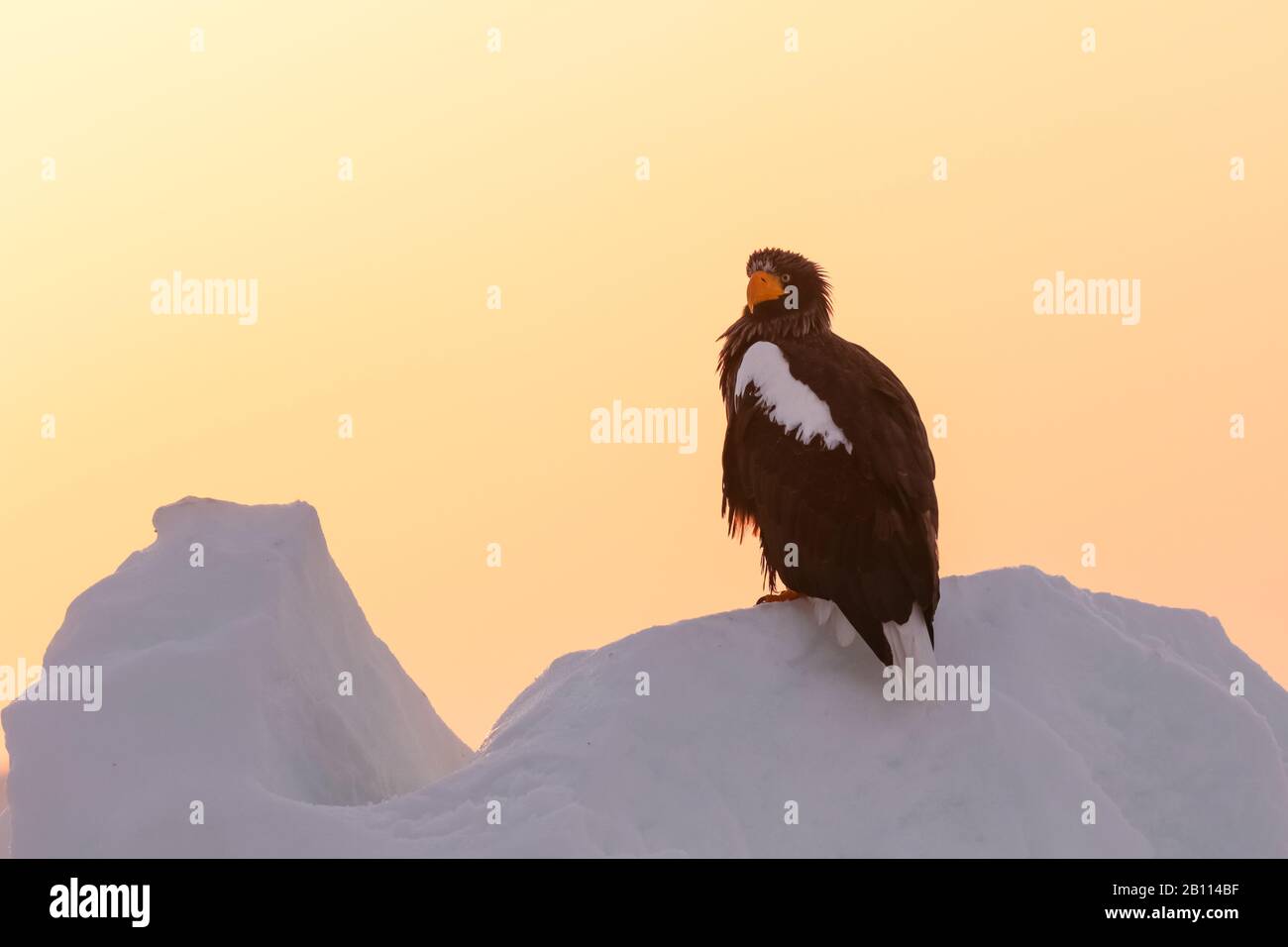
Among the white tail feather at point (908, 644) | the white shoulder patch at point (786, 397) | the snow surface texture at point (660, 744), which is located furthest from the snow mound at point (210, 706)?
the white tail feather at point (908, 644)

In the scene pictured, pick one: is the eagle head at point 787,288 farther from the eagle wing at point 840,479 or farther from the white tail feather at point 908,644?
the white tail feather at point 908,644

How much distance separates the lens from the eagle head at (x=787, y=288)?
44.2 ft

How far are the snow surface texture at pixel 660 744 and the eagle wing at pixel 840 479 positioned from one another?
0.51m

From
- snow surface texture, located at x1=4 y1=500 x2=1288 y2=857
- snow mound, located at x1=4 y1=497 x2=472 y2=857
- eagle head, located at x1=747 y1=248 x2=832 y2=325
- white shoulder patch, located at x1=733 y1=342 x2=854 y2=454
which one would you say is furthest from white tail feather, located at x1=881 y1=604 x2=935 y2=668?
snow mound, located at x1=4 y1=497 x2=472 y2=857

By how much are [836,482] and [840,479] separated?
0.04 metres

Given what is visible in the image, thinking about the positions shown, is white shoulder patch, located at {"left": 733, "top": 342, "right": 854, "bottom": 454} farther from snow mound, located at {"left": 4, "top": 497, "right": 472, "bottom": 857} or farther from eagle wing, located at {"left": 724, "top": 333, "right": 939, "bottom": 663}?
snow mound, located at {"left": 4, "top": 497, "right": 472, "bottom": 857}

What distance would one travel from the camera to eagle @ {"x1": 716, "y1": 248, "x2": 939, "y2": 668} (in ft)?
37.6

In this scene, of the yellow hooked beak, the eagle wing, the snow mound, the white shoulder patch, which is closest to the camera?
the snow mound

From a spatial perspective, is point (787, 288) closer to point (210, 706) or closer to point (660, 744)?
point (660, 744)

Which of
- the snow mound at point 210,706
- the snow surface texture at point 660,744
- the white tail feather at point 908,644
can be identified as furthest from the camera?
the white tail feather at point 908,644

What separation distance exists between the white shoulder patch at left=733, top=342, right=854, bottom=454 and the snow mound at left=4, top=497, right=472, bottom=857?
145 inches
